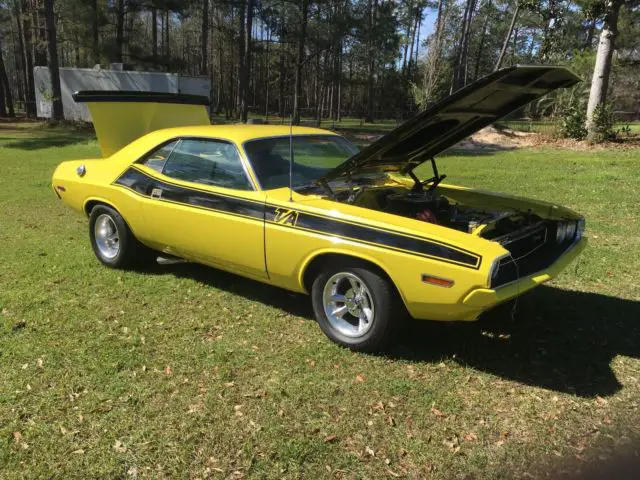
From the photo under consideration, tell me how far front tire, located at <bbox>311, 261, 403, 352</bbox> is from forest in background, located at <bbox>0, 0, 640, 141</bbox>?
53.2 ft

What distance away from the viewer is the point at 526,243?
12.6 feet

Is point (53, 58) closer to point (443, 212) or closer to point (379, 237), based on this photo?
point (443, 212)

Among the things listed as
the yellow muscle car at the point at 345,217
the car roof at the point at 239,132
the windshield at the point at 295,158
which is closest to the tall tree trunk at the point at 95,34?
the yellow muscle car at the point at 345,217

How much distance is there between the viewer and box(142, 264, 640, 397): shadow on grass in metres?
3.62

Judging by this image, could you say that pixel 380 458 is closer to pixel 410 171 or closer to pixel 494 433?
pixel 494 433

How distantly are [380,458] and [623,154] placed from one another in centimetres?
1539

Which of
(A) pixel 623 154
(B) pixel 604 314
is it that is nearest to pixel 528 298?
(B) pixel 604 314

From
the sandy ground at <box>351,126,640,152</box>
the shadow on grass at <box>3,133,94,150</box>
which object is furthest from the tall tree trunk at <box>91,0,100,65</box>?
the sandy ground at <box>351,126,640,152</box>

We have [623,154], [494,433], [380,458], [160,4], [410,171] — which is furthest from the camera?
[160,4]

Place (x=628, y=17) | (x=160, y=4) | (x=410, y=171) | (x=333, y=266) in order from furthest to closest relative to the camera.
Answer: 1. (x=628, y=17)
2. (x=160, y=4)
3. (x=410, y=171)
4. (x=333, y=266)

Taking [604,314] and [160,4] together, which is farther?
[160,4]

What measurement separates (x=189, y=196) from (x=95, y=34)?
30.0m

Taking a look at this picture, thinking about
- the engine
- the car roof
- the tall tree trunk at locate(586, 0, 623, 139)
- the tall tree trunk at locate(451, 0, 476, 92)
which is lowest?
the engine

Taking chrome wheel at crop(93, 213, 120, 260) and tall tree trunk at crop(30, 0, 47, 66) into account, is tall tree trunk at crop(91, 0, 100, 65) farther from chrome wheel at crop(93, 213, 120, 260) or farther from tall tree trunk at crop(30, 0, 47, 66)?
chrome wheel at crop(93, 213, 120, 260)
